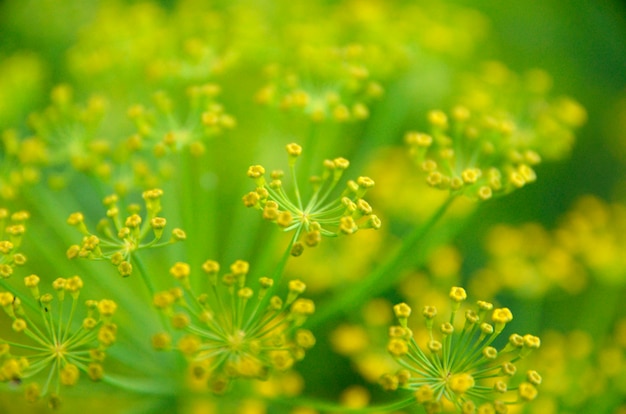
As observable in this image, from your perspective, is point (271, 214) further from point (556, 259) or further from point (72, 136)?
point (556, 259)

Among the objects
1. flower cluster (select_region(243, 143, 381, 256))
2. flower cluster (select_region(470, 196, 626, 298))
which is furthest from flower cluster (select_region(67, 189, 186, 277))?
flower cluster (select_region(470, 196, 626, 298))

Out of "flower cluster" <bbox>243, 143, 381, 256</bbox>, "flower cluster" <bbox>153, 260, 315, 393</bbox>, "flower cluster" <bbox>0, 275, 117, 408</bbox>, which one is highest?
"flower cluster" <bbox>243, 143, 381, 256</bbox>

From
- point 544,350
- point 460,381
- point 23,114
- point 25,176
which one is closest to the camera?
point 460,381

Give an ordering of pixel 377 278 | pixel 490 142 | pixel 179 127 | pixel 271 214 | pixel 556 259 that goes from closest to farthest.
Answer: pixel 271 214 → pixel 377 278 → pixel 490 142 → pixel 179 127 → pixel 556 259

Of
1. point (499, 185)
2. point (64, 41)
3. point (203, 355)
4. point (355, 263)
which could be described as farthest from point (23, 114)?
point (499, 185)

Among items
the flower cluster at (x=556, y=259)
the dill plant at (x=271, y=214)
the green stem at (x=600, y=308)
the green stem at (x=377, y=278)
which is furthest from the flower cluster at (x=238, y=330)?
the green stem at (x=600, y=308)

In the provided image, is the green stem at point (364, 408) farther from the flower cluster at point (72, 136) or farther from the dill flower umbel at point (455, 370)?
the flower cluster at point (72, 136)

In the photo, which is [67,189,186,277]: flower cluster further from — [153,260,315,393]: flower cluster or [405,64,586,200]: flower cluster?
[405,64,586,200]: flower cluster

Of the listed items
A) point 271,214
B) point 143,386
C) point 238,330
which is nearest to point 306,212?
point 271,214

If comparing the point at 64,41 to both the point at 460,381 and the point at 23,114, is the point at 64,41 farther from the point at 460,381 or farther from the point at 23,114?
the point at 460,381

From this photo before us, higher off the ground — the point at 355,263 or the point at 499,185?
the point at 499,185

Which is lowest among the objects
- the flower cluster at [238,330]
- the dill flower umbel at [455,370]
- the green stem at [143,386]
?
the green stem at [143,386]
